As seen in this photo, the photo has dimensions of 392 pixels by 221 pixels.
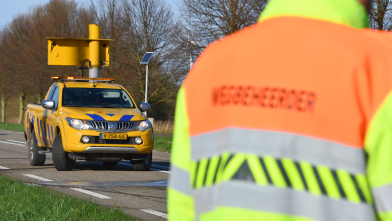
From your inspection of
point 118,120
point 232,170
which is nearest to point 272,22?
point 232,170

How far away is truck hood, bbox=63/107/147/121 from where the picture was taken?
10617 millimetres

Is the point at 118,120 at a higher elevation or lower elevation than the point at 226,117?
lower

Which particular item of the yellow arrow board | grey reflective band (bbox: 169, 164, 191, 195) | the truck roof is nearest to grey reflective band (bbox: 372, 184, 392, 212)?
grey reflective band (bbox: 169, 164, 191, 195)

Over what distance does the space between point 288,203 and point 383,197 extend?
0.70ft

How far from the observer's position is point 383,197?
1.19 metres

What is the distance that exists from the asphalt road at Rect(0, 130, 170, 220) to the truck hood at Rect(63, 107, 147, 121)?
3.59 feet

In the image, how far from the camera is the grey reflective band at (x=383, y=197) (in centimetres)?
118

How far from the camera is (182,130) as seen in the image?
60.7 inches

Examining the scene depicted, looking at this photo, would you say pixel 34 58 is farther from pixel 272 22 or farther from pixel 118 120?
pixel 272 22

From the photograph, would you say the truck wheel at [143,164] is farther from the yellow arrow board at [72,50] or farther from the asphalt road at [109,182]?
the yellow arrow board at [72,50]

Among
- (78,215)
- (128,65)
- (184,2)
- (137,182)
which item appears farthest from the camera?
(128,65)

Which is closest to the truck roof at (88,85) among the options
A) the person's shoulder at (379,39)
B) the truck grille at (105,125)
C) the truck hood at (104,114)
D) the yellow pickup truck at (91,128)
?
the yellow pickup truck at (91,128)

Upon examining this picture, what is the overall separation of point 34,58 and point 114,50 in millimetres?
Result: 8093

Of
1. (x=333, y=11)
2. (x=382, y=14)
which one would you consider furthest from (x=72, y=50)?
(x=333, y=11)
